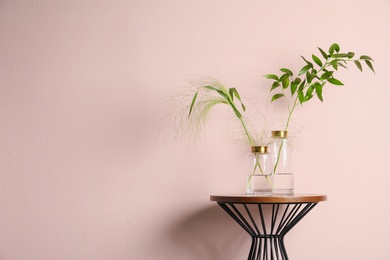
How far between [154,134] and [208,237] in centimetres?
61

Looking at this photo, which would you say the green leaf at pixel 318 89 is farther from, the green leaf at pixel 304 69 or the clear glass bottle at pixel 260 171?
the clear glass bottle at pixel 260 171

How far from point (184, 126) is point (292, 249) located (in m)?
0.86

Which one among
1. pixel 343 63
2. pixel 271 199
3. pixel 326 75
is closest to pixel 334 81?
pixel 326 75

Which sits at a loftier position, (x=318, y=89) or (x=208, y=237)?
(x=318, y=89)

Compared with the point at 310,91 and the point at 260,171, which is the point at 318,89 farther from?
the point at 260,171

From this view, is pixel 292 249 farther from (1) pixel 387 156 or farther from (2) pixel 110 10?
(2) pixel 110 10

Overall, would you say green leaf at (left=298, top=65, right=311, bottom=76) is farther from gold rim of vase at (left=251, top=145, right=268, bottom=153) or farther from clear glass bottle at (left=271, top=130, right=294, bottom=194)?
gold rim of vase at (left=251, top=145, right=268, bottom=153)

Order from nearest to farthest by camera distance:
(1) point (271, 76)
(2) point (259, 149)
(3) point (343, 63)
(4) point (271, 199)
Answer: (4) point (271, 199) < (2) point (259, 149) < (1) point (271, 76) < (3) point (343, 63)

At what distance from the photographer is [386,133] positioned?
9.34 ft

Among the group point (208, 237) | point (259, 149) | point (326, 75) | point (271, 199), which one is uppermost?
point (326, 75)

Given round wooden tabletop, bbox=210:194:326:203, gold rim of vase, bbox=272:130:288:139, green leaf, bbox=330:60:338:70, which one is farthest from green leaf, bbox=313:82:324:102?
round wooden tabletop, bbox=210:194:326:203

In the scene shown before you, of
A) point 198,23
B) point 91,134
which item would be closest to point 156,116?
point 91,134

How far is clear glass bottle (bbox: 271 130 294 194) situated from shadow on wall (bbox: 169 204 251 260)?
432mm

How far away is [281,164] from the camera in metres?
2.47
